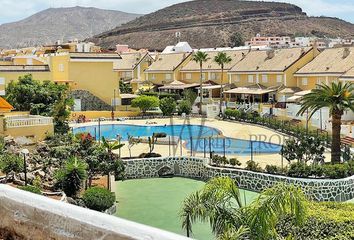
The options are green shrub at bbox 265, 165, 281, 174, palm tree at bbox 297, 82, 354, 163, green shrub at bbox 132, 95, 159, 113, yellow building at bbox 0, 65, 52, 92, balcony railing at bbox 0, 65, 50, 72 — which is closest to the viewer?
green shrub at bbox 265, 165, 281, 174

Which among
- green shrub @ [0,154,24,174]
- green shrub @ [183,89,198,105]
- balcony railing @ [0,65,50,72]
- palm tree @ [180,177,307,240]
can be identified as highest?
balcony railing @ [0,65,50,72]

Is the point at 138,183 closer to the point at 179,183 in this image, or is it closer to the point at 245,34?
the point at 179,183

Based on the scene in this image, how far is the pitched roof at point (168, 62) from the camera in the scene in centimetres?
6500

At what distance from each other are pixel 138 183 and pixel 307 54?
31.3m

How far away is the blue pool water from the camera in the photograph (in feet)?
106

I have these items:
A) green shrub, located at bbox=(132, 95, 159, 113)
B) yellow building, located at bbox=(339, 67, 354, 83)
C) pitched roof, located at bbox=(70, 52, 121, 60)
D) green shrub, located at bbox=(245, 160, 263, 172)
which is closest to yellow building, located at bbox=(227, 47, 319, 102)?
yellow building, located at bbox=(339, 67, 354, 83)

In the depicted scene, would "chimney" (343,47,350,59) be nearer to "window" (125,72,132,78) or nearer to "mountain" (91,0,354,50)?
"window" (125,72,132,78)

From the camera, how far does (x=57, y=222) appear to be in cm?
426

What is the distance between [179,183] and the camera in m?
25.9

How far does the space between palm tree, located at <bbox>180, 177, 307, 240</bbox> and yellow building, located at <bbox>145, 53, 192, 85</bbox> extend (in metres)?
54.4

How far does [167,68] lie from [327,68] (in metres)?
23.3

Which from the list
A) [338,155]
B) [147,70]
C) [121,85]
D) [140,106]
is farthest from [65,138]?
[147,70]

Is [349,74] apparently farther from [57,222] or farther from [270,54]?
[57,222]

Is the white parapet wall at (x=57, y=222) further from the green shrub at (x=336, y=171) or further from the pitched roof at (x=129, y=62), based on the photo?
the pitched roof at (x=129, y=62)
